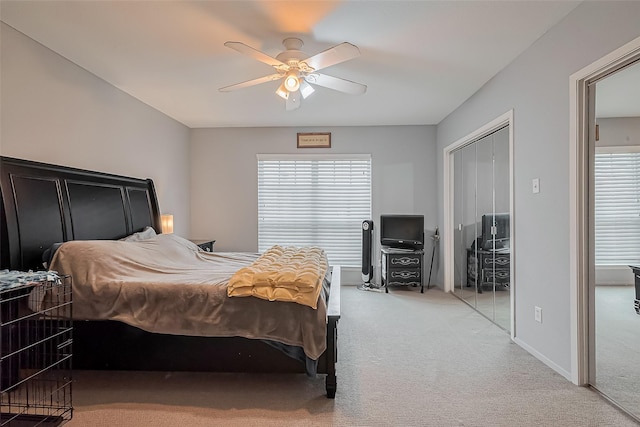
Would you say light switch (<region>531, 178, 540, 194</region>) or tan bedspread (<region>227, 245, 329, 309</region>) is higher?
light switch (<region>531, 178, 540, 194</region>)

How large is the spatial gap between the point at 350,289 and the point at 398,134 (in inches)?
99.6

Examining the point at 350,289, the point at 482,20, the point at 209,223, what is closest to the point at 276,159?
the point at 209,223

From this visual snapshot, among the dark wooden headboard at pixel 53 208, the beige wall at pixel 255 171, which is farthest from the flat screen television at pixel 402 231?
the dark wooden headboard at pixel 53 208

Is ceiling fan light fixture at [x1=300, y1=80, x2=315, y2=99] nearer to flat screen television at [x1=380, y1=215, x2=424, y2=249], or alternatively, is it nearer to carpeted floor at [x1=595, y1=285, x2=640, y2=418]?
carpeted floor at [x1=595, y1=285, x2=640, y2=418]

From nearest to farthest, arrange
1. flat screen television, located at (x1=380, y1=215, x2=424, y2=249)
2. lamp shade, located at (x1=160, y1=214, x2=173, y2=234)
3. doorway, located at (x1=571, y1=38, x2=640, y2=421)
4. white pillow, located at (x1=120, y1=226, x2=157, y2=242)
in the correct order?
doorway, located at (x1=571, y1=38, x2=640, y2=421), white pillow, located at (x1=120, y1=226, x2=157, y2=242), lamp shade, located at (x1=160, y1=214, x2=173, y2=234), flat screen television, located at (x1=380, y1=215, x2=424, y2=249)

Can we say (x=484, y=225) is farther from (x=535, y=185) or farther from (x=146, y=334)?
(x=146, y=334)

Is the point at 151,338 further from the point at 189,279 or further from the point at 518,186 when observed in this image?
the point at 518,186

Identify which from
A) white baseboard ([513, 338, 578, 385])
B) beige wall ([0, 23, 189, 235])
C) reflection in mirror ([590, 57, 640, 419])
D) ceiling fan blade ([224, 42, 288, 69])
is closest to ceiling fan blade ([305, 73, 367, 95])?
ceiling fan blade ([224, 42, 288, 69])

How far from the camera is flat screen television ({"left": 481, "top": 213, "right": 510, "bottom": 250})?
344 centimetres

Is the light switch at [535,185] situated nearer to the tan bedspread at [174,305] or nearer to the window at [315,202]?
the tan bedspread at [174,305]

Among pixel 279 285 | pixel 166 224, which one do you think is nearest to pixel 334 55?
pixel 279 285

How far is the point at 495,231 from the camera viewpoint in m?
3.67

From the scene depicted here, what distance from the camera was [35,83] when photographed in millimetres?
2703

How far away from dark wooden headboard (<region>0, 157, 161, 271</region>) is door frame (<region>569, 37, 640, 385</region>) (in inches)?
147
